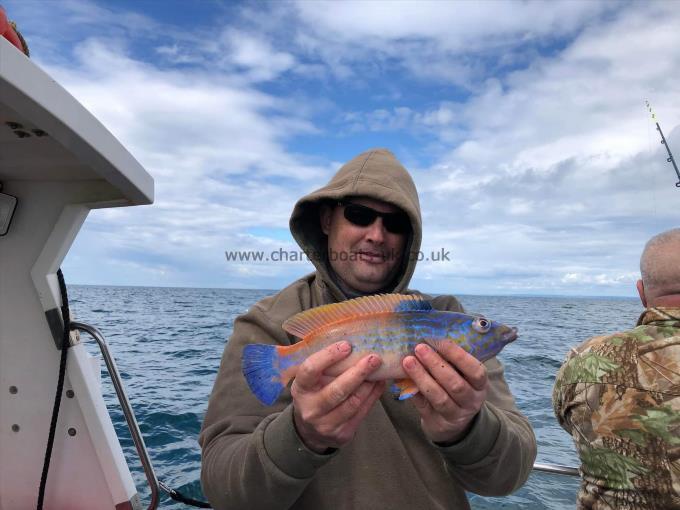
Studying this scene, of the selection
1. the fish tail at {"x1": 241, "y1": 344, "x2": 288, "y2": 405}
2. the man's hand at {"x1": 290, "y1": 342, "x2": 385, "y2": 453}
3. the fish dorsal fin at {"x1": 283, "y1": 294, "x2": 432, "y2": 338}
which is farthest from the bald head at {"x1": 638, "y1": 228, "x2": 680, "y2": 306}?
the fish tail at {"x1": 241, "y1": 344, "x2": 288, "y2": 405}

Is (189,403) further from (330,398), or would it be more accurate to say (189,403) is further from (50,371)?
(330,398)

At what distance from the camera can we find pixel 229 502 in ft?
8.09

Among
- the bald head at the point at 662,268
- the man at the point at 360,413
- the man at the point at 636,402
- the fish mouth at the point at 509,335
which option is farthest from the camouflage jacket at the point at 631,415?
the fish mouth at the point at 509,335

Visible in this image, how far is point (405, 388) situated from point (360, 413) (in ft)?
0.84

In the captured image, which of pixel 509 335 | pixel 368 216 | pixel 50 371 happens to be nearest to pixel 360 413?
pixel 509 335

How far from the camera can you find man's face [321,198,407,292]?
3219 mm

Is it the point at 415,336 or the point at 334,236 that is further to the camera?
the point at 334,236

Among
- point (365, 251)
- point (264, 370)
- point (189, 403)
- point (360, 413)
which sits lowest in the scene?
point (189, 403)

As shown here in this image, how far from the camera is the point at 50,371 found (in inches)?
133

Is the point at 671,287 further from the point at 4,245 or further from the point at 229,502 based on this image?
the point at 4,245

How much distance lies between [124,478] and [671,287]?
4471mm

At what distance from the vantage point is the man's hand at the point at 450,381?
2.14 metres

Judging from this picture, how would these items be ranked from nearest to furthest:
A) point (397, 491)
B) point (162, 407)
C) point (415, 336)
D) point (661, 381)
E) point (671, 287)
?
point (415, 336), point (397, 491), point (661, 381), point (671, 287), point (162, 407)

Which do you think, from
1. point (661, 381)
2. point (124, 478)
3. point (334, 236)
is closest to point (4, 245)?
point (124, 478)
